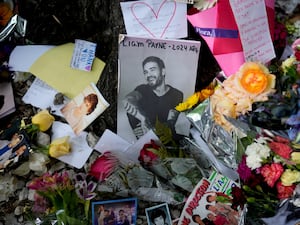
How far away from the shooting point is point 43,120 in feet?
5.08

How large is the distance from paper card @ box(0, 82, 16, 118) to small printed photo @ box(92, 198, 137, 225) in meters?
0.45

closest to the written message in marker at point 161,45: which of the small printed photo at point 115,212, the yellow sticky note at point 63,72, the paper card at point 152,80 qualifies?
the paper card at point 152,80

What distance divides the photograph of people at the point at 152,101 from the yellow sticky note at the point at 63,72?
5.3 inches

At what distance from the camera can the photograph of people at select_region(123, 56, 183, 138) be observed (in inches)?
60.0

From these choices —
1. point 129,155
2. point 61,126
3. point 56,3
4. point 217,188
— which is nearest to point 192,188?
point 217,188

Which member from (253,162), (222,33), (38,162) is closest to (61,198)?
(38,162)

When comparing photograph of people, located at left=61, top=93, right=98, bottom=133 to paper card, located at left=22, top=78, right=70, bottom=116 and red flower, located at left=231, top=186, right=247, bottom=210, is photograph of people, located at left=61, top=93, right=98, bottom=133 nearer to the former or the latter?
paper card, located at left=22, top=78, right=70, bottom=116

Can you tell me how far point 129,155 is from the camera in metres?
1.51

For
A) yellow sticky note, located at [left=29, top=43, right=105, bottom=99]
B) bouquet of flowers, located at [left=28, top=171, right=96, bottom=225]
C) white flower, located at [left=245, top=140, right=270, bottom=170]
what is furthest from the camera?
yellow sticky note, located at [left=29, top=43, right=105, bottom=99]

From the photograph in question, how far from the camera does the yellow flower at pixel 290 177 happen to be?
3.84 ft

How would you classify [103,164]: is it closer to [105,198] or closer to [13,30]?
[105,198]

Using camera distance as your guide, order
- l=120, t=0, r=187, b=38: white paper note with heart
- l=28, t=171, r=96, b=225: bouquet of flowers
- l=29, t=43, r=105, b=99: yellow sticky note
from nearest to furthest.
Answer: l=28, t=171, r=96, b=225: bouquet of flowers, l=120, t=0, r=187, b=38: white paper note with heart, l=29, t=43, r=105, b=99: yellow sticky note

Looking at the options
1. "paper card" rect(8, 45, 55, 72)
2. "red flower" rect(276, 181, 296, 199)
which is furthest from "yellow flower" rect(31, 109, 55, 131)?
"red flower" rect(276, 181, 296, 199)

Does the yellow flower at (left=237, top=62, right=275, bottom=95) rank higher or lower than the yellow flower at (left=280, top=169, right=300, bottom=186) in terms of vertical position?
higher
